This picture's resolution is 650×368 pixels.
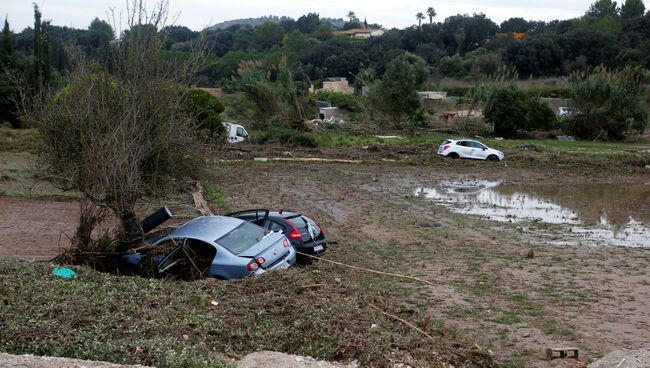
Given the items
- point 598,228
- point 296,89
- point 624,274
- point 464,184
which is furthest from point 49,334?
point 296,89

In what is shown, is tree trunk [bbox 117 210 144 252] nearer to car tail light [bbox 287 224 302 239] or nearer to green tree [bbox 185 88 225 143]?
car tail light [bbox 287 224 302 239]

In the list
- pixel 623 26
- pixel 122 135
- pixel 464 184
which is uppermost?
pixel 623 26

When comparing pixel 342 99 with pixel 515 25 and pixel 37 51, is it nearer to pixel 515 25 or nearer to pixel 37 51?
pixel 37 51

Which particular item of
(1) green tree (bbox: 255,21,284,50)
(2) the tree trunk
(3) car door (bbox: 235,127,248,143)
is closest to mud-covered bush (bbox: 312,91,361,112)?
(3) car door (bbox: 235,127,248,143)

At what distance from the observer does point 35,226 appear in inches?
814

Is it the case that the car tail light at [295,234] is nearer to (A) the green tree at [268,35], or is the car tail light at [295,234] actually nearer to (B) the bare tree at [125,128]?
(B) the bare tree at [125,128]

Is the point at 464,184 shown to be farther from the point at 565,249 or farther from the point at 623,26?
the point at 623,26

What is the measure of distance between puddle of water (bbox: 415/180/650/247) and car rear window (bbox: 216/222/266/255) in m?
9.63

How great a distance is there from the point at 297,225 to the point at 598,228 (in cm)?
1090

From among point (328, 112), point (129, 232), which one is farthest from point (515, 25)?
point (129, 232)

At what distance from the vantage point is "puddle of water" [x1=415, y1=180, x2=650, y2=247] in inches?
896

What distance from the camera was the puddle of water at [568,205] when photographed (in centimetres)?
2275

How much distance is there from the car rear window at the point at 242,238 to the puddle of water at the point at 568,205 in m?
9.63

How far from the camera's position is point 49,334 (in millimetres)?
9812
